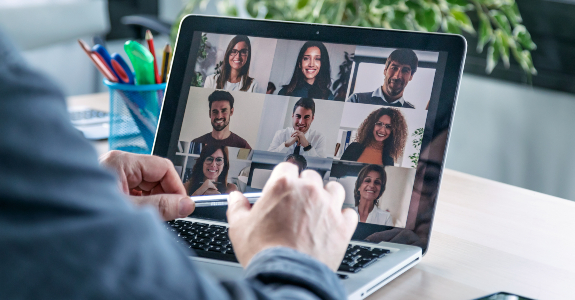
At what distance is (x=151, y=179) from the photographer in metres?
0.64

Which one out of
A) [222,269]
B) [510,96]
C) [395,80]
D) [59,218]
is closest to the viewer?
[59,218]

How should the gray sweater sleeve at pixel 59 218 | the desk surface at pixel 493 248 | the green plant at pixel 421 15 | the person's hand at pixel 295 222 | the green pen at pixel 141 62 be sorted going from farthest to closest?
1. the green plant at pixel 421 15
2. the green pen at pixel 141 62
3. the desk surface at pixel 493 248
4. the person's hand at pixel 295 222
5. the gray sweater sleeve at pixel 59 218

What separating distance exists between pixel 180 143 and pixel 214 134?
0.05m

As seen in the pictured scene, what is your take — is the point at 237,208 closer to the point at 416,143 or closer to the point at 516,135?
the point at 416,143

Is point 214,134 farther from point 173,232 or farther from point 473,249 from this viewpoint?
point 473,249

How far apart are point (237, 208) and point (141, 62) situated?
1.34ft

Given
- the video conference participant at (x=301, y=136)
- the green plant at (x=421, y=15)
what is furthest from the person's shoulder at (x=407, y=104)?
the green plant at (x=421, y=15)

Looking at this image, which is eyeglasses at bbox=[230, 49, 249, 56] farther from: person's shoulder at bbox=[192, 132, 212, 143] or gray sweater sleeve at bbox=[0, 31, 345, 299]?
gray sweater sleeve at bbox=[0, 31, 345, 299]

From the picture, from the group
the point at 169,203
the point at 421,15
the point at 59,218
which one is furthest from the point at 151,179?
the point at 421,15

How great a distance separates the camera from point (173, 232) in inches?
22.8

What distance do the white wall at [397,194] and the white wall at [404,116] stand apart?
0.01m

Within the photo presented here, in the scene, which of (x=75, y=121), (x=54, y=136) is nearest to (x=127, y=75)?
(x=75, y=121)

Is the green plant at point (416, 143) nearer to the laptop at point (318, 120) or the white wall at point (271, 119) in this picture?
the laptop at point (318, 120)

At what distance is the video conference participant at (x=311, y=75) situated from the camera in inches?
25.1
